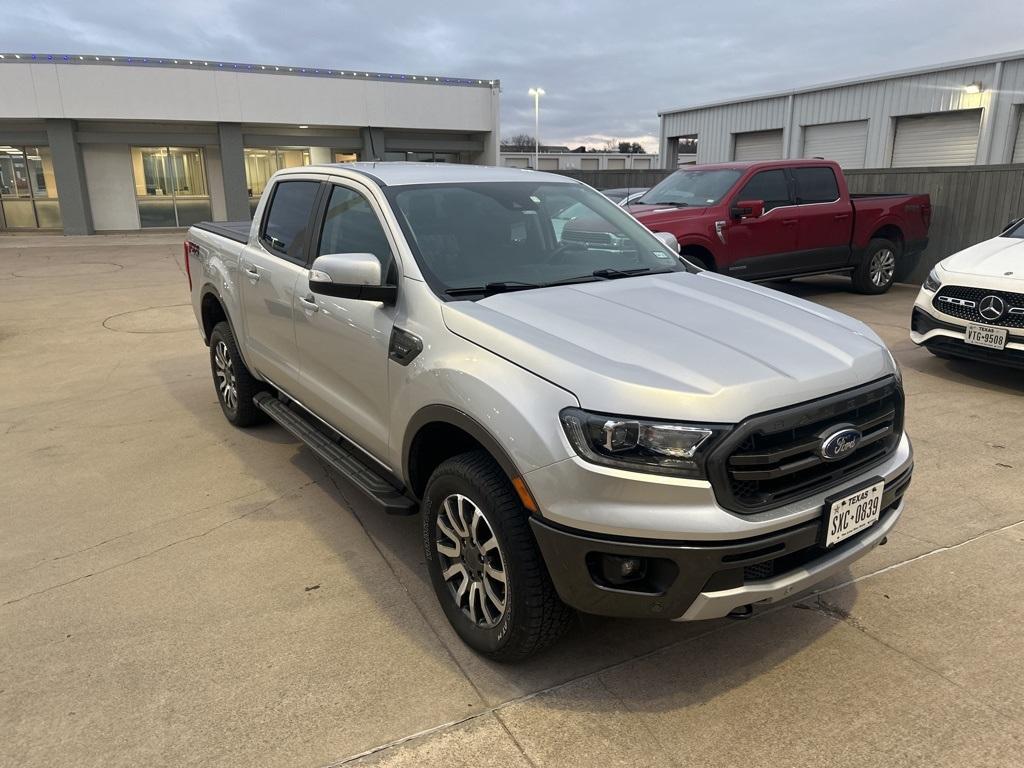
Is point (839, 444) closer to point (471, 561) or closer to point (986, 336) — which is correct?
point (471, 561)

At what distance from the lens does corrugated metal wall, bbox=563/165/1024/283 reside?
10.8 m

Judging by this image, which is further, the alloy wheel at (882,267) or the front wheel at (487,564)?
the alloy wheel at (882,267)

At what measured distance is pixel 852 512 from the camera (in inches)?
102

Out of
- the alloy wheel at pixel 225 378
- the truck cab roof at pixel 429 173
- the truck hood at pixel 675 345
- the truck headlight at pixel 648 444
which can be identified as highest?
the truck cab roof at pixel 429 173

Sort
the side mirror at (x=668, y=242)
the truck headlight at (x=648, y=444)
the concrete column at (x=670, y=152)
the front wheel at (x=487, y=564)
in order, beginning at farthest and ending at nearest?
the concrete column at (x=670, y=152), the side mirror at (x=668, y=242), the front wheel at (x=487, y=564), the truck headlight at (x=648, y=444)

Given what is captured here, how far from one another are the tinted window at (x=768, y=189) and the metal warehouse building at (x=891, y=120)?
12434 mm

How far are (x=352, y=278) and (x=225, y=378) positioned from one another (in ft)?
9.84

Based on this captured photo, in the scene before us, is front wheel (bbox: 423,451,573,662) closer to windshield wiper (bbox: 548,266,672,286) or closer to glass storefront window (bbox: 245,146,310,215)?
windshield wiper (bbox: 548,266,672,286)

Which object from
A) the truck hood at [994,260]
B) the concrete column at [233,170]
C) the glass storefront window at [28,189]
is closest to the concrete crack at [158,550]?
the truck hood at [994,260]

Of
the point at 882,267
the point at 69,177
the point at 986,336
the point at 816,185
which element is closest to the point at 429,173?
the point at 986,336

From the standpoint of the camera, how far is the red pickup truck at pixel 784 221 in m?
9.28

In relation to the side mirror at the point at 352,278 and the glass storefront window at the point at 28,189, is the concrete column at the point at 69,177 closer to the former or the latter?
the glass storefront window at the point at 28,189

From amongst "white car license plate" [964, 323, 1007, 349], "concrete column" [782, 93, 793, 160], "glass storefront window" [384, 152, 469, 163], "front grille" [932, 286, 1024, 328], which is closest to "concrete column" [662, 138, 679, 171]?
A: "concrete column" [782, 93, 793, 160]

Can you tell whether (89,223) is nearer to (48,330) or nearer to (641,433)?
(48,330)
